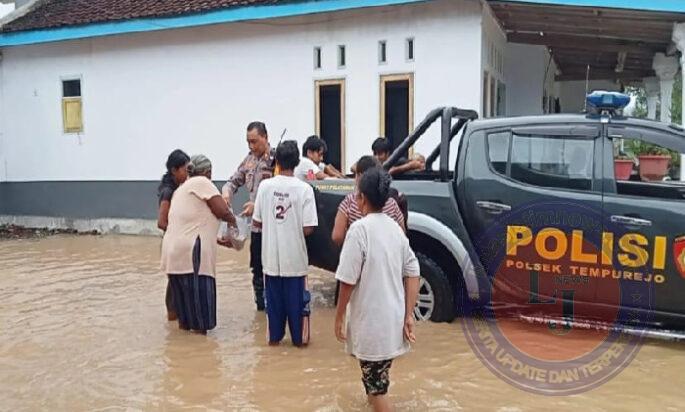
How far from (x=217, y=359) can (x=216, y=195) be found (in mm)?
1378

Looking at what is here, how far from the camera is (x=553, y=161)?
5500 mm

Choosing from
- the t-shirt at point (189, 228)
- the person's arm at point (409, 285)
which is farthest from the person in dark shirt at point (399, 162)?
the person's arm at point (409, 285)

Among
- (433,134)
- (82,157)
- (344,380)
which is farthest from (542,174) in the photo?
(82,157)

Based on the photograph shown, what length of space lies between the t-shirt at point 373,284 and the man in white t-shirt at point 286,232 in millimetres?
1587

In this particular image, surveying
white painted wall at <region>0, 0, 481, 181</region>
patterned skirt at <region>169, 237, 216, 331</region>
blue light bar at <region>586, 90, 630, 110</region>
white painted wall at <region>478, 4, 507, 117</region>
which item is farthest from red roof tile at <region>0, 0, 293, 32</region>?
blue light bar at <region>586, 90, 630, 110</region>

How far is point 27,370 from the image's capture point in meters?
5.05

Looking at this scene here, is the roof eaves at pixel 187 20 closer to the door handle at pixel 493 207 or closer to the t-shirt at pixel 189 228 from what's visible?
the door handle at pixel 493 207

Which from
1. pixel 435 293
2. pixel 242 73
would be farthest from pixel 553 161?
pixel 242 73

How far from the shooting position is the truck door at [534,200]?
522cm

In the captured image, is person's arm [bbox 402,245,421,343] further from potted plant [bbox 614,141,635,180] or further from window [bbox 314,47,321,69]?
window [bbox 314,47,321,69]

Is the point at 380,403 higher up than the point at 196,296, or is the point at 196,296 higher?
the point at 196,296

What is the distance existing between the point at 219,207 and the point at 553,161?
2.85 metres

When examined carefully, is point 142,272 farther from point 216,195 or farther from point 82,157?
point 82,157

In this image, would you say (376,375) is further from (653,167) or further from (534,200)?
(653,167)
